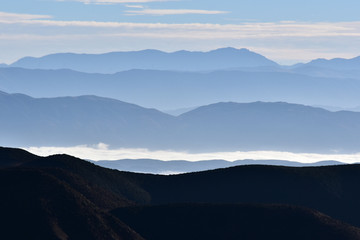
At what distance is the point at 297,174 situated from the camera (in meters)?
125

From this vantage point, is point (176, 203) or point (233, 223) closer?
point (233, 223)

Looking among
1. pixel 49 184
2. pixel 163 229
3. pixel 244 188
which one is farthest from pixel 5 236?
pixel 244 188

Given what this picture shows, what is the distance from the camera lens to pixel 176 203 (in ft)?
289

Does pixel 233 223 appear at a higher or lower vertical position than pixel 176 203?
lower

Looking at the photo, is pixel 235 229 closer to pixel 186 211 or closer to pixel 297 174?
pixel 186 211

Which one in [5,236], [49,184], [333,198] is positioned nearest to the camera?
[5,236]

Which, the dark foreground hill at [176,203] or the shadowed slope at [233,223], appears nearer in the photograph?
the dark foreground hill at [176,203]

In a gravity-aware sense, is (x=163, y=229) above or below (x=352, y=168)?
below

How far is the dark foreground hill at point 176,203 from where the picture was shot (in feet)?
222

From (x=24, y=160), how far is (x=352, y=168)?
5064cm

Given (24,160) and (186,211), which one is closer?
(186,211)

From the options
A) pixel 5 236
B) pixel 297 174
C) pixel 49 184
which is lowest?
pixel 5 236

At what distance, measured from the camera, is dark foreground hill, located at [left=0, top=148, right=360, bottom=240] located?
222 feet

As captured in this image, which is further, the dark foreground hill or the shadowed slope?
the shadowed slope
